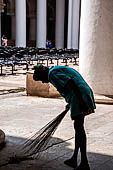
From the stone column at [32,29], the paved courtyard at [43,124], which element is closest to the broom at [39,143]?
the paved courtyard at [43,124]

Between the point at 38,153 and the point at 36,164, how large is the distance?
0.41 metres

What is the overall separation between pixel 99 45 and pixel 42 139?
221 inches

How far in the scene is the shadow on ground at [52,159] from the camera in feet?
16.6

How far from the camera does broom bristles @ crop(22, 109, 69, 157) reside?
511cm

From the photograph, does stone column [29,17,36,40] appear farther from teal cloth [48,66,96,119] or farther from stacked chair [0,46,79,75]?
teal cloth [48,66,96,119]

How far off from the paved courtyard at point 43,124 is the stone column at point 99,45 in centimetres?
76

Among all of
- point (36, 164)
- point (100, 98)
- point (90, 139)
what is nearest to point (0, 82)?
point (100, 98)

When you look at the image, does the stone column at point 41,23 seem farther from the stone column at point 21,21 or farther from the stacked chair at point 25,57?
the stacked chair at point 25,57

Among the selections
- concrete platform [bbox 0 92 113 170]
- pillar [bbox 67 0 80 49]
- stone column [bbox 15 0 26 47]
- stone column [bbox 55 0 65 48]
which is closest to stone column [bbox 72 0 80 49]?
pillar [bbox 67 0 80 49]

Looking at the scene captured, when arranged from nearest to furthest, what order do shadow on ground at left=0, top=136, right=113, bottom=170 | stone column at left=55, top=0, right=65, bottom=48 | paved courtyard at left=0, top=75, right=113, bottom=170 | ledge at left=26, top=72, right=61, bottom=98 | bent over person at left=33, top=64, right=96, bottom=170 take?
bent over person at left=33, top=64, right=96, bottom=170 < shadow on ground at left=0, top=136, right=113, bottom=170 < paved courtyard at left=0, top=75, right=113, bottom=170 < ledge at left=26, top=72, right=61, bottom=98 < stone column at left=55, top=0, right=65, bottom=48

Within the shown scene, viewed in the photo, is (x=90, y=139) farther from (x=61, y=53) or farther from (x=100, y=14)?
(x=61, y=53)

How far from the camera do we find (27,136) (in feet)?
21.7

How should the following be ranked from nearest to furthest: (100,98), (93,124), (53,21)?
1. (93,124)
2. (100,98)
3. (53,21)

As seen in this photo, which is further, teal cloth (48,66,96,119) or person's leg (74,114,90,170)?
person's leg (74,114,90,170)
